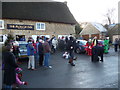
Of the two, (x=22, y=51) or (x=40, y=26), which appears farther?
(x=40, y=26)

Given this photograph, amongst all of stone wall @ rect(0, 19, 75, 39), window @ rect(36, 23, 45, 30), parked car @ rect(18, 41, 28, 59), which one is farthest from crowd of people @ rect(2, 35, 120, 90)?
window @ rect(36, 23, 45, 30)

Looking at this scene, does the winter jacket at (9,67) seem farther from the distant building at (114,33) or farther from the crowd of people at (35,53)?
the distant building at (114,33)

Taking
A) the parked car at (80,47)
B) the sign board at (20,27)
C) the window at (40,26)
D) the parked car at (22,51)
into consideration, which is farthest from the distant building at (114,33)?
the parked car at (22,51)

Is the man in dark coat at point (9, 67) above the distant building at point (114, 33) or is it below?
below

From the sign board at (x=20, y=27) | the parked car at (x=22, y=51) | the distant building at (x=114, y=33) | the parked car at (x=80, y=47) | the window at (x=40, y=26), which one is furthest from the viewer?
the distant building at (x=114, y=33)

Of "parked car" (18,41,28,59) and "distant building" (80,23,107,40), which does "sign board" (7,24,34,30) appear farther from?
"distant building" (80,23,107,40)

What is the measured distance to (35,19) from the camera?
Answer: 23469 millimetres

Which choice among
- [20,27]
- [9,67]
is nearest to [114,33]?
[20,27]

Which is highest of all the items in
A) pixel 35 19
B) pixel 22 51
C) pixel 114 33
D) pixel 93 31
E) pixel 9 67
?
pixel 35 19

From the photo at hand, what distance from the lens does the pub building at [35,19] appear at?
858 inches

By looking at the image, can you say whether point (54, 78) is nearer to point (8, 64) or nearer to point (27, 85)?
point (27, 85)

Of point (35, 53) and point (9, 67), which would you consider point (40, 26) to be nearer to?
point (35, 53)

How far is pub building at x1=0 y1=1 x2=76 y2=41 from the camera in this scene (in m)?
21.8

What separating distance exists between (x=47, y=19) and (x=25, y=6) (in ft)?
12.8
